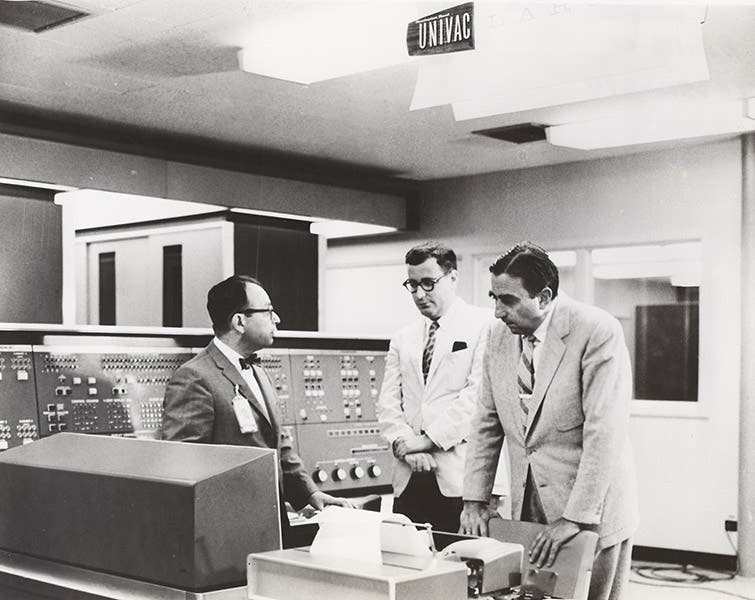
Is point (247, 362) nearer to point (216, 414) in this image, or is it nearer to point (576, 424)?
point (216, 414)

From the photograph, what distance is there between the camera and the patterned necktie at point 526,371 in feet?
10.0

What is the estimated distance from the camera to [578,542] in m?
2.59

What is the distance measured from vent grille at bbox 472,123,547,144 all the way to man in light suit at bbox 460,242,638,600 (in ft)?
11.0

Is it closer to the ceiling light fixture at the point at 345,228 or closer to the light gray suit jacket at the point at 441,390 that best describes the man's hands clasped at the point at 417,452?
the light gray suit jacket at the point at 441,390

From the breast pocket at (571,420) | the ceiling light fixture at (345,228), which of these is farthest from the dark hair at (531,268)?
the ceiling light fixture at (345,228)

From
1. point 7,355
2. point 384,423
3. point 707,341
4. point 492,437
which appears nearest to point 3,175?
point 7,355

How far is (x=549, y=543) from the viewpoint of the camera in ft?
8.66

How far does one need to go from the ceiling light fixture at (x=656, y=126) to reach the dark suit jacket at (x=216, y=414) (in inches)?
134

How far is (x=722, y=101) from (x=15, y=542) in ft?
15.6

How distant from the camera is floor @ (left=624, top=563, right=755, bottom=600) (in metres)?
5.96

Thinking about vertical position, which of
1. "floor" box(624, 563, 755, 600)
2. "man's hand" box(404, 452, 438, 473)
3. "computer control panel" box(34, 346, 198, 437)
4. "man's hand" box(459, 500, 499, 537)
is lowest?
"floor" box(624, 563, 755, 600)

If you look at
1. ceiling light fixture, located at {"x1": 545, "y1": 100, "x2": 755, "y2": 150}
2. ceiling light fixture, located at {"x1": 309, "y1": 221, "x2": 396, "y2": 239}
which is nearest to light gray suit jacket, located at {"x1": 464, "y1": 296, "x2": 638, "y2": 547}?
ceiling light fixture, located at {"x1": 545, "y1": 100, "x2": 755, "y2": 150}

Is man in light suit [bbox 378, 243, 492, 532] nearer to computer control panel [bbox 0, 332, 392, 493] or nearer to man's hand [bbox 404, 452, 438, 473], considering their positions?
man's hand [bbox 404, 452, 438, 473]

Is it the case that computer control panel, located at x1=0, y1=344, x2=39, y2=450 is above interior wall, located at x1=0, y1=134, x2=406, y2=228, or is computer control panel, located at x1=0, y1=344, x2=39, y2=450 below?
below
